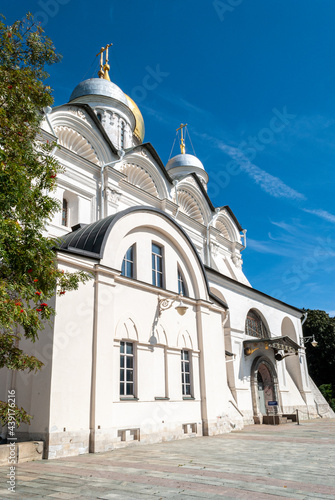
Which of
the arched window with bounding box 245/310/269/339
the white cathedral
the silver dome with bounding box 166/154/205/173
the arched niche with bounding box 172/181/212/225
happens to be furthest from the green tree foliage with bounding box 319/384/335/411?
the silver dome with bounding box 166/154/205/173

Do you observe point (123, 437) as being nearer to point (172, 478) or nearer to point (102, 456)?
point (102, 456)

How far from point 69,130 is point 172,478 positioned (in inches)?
652

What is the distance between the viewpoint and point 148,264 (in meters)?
13.1

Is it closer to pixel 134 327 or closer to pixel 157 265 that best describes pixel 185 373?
pixel 134 327

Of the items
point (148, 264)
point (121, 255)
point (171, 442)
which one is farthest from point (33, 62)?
point (171, 442)

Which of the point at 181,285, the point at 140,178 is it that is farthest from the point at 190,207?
the point at 181,285

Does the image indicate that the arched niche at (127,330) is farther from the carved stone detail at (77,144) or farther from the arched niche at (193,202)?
the arched niche at (193,202)

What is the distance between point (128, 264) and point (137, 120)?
70.0 feet

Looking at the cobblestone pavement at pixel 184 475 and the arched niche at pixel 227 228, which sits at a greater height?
the arched niche at pixel 227 228

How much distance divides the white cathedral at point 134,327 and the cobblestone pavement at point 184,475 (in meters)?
1.33

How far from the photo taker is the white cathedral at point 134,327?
9.55 m

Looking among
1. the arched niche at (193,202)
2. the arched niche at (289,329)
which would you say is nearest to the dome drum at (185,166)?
the arched niche at (193,202)

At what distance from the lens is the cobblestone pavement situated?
5.26 m

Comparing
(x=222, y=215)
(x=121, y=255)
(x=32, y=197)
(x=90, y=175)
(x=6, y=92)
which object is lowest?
(x=32, y=197)
